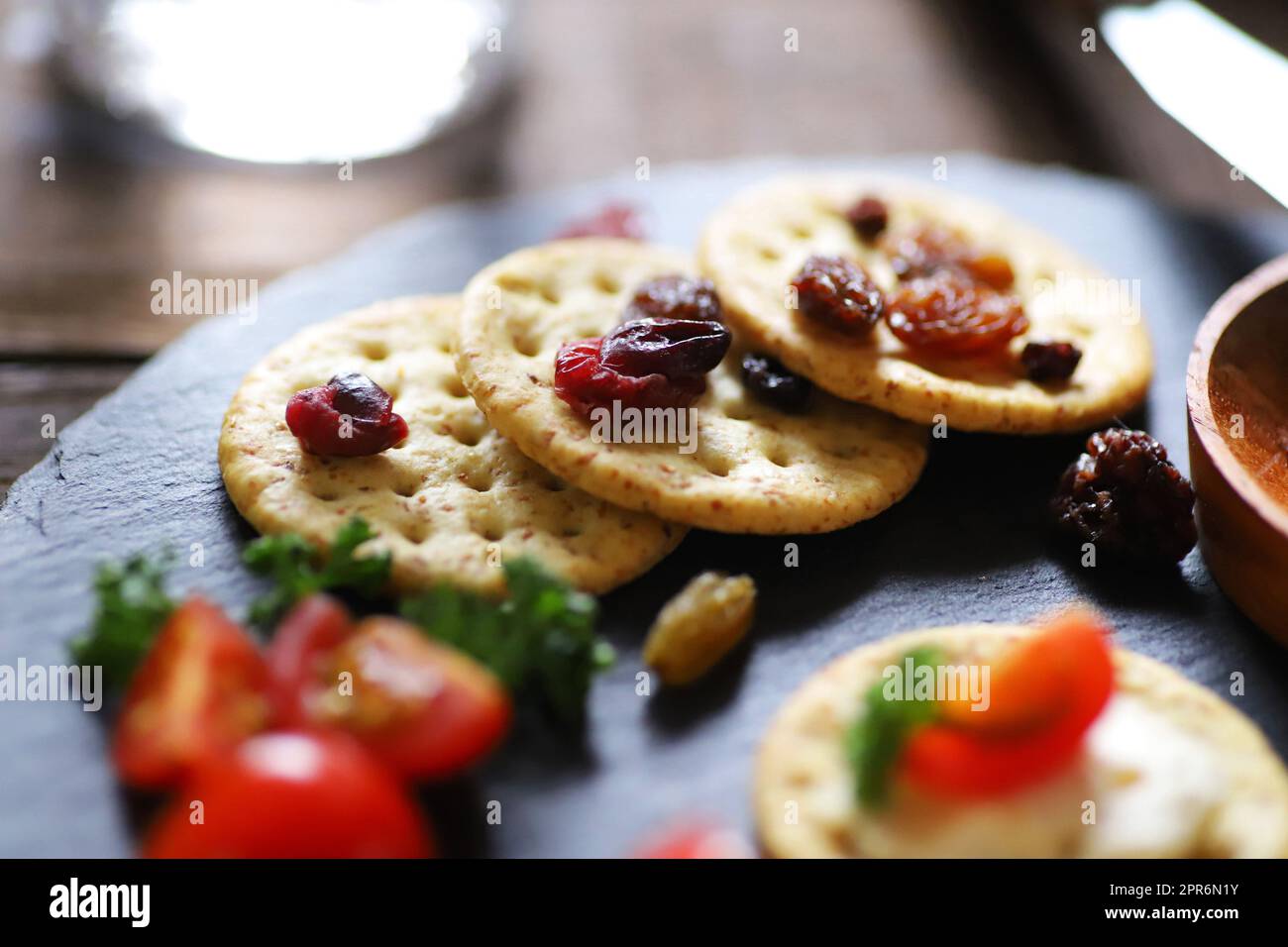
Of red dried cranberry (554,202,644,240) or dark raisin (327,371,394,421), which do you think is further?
red dried cranberry (554,202,644,240)

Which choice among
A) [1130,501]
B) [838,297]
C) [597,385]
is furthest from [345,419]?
[1130,501]

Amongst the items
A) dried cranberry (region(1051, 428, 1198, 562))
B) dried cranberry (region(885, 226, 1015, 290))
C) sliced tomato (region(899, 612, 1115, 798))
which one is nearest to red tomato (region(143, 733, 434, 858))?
sliced tomato (region(899, 612, 1115, 798))

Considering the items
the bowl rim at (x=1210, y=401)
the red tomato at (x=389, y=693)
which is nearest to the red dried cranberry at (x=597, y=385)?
the red tomato at (x=389, y=693)

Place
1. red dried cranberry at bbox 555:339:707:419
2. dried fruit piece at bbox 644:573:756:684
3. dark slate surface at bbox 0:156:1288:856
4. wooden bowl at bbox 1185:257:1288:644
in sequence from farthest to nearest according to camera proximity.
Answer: red dried cranberry at bbox 555:339:707:419
wooden bowl at bbox 1185:257:1288:644
dried fruit piece at bbox 644:573:756:684
dark slate surface at bbox 0:156:1288:856

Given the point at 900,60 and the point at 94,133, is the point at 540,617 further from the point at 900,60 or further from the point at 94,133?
the point at 900,60

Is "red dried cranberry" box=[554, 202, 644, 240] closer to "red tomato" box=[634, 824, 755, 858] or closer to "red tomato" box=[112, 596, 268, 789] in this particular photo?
"red tomato" box=[112, 596, 268, 789]

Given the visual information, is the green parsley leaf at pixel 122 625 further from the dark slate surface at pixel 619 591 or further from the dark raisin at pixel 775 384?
the dark raisin at pixel 775 384

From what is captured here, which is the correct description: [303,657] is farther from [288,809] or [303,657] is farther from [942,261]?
[942,261]
